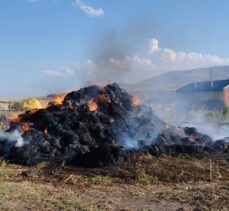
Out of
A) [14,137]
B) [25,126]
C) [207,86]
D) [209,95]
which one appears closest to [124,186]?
[14,137]

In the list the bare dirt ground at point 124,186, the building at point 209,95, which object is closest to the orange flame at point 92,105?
the bare dirt ground at point 124,186

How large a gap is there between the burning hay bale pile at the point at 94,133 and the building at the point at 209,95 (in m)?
36.4

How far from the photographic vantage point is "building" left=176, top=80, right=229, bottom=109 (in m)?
57.2

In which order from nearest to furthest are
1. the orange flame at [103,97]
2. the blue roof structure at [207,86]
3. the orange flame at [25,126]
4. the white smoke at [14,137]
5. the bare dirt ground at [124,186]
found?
the bare dirt ground at [124,186]
the white smoke at [14,137]
the orange flame at [25,126]
the orange flame at [103,97]
the blue roof structure at [207,86]

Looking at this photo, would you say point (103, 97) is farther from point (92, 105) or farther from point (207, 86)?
point (207, 86)

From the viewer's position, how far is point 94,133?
17.5m

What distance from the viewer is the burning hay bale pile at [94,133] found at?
14758 mm

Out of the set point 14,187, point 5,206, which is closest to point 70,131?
point 14,187

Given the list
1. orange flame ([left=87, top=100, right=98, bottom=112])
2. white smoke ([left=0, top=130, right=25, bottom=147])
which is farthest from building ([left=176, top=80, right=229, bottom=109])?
white smoke ([left=0, top=130, right=25, bottom=147])

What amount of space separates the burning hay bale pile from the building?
36.4 meters

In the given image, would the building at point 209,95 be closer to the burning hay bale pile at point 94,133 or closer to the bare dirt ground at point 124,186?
the burning hay bale pile at point 94,133

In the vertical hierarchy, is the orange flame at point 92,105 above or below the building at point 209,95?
below

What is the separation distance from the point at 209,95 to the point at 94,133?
149 ft

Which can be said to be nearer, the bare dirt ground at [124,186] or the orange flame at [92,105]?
the bare dirt ground at [124,186]
